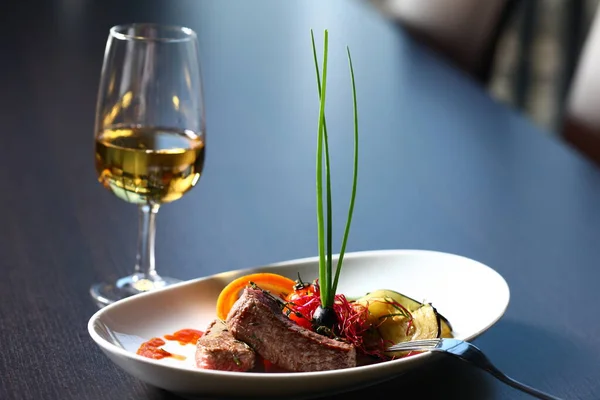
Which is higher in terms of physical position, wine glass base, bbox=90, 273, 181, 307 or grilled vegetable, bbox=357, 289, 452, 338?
grilled vegetable, bbox=357, 289, 452, 338

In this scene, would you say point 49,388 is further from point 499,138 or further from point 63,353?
point 499,138

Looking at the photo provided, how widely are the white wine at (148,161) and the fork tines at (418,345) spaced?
31 centimetres

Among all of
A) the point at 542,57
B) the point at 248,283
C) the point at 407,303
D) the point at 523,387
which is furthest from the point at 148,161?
the point at 542,57

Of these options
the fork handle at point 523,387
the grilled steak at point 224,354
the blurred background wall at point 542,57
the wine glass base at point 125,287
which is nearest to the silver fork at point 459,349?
the fork handle at point 523,387

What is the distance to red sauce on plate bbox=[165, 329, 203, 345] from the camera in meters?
0.87

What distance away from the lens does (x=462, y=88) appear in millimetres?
1832

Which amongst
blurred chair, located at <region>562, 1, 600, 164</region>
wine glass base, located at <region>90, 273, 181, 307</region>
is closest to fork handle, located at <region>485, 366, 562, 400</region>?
wine glass base, located at <region>90, 273, 181, 307</region>

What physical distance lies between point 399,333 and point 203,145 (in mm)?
308

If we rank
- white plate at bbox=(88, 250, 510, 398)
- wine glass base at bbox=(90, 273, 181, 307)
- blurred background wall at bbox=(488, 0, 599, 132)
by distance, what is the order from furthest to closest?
blurred background wall at bbox=(488, 0, 599, 132)
wine glass base at bbox=(90, 273, 181, 307)
white plate at bbox=(88, 250, 510, 398)

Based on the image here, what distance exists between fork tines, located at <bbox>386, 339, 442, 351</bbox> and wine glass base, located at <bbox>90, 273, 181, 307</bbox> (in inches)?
11.3

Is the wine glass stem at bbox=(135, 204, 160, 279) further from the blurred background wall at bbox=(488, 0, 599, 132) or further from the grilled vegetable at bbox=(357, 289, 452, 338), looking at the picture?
the blurred background wall at bbox=(488, 0, 599, 132)

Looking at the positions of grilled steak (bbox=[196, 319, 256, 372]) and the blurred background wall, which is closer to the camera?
grilled steak (bbox=[196, 319, 256, 372])

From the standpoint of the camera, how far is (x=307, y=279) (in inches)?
38.9

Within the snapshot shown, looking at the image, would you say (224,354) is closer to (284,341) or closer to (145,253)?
(284,341)
